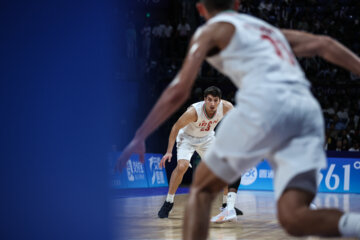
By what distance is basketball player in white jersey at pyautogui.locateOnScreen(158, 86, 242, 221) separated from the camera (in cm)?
718

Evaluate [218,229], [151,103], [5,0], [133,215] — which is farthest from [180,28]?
[5,0]

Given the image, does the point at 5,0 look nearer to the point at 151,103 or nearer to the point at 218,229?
the point at 218,229

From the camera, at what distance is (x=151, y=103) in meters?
14.5

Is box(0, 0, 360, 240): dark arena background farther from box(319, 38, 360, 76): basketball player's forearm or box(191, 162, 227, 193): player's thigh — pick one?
box(319, 38, 360, 76): basketball player's forearm

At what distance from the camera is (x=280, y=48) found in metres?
2.59

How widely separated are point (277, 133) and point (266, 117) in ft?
0.31

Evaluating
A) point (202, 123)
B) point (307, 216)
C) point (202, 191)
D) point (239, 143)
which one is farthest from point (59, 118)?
point (202, 123)

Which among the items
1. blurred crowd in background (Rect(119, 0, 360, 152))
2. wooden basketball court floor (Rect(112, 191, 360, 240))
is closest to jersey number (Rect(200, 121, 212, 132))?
wooden basketball court floor (Rect(112, 191, 360, 240))

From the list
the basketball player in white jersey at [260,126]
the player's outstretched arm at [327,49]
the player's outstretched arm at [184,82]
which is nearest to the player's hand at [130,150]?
the basketball player in white jersey at [260,126]

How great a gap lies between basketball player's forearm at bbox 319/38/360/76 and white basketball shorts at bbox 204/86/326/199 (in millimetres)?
378

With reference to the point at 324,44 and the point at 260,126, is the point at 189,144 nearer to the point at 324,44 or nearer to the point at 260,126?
the point at 324,44

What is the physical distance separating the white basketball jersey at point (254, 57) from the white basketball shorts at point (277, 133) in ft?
0.19

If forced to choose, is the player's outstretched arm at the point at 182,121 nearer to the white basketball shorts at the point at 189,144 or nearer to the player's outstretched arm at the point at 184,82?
the white basketball shorts at the point at 189,144

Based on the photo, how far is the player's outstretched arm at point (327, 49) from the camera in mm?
2775
